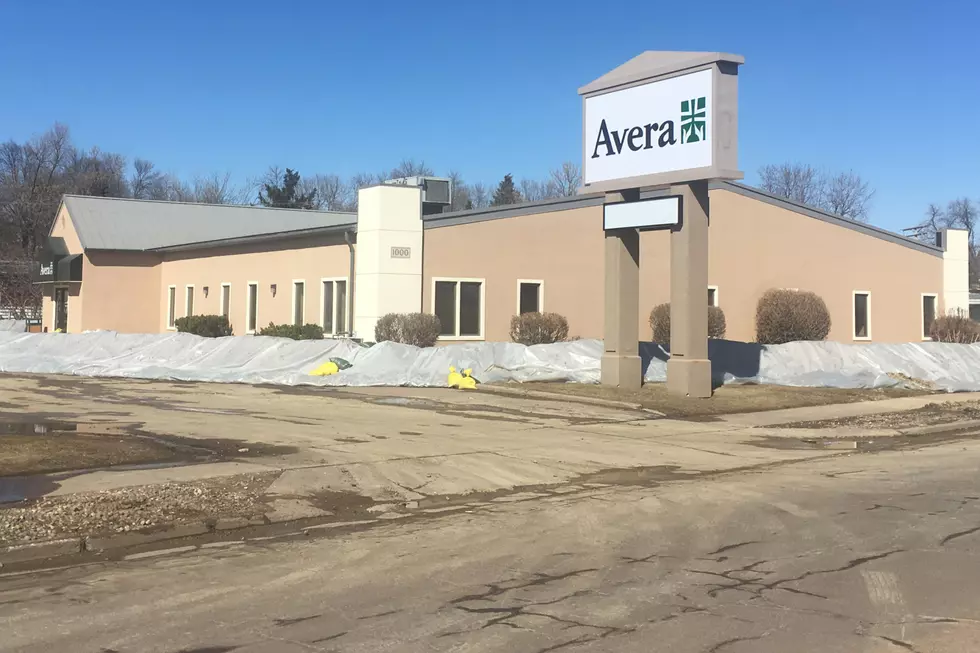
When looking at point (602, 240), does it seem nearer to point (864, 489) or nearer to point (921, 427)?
point (921, 427)

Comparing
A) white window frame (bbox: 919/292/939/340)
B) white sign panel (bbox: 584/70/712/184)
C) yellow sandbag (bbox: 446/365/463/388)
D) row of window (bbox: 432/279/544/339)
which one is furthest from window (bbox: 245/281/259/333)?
white window frame (bbox: 919/292/939/340)

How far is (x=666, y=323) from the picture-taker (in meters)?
29.5

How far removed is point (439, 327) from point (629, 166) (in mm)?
7908

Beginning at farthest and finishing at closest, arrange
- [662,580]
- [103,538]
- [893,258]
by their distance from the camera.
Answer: [893,258]
[103,538]
[662,580]

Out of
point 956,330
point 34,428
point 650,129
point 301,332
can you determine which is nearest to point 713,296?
point 956,330

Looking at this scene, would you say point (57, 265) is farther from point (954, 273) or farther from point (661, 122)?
point (954, 273)

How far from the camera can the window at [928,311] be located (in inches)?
1398

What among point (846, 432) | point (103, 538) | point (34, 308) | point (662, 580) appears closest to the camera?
point (662, 580)

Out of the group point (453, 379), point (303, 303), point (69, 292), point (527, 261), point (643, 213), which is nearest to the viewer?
point (643, 213)

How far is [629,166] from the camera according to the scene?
21.8 meters

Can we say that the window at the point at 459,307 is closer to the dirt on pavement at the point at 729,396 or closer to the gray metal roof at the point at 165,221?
the dirt on pavement at the point at 729,396

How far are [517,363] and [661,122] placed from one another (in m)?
7.10

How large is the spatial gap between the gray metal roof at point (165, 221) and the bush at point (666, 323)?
1560 centimetres

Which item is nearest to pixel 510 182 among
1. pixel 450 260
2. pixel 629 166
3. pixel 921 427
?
pixel 450 260
